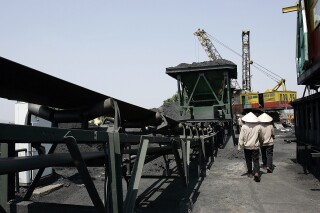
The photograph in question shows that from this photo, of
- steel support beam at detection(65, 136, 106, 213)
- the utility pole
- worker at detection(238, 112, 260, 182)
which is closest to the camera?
steel support beam at detection(65, 136, 106, 213)

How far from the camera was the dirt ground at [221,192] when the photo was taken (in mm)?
5359

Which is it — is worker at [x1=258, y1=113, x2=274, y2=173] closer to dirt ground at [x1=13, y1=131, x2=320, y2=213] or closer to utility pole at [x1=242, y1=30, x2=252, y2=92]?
dirt ground at [x1=13, y1=131, x2=320, y2=213]

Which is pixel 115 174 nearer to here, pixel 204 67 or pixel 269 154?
pixel 269 154

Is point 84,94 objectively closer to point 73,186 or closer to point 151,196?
point 151,196

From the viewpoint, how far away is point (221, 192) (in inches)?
249

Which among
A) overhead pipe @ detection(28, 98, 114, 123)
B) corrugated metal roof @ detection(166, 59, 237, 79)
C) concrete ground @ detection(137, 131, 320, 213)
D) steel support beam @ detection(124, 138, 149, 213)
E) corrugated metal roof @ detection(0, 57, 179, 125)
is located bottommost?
concrete ground @ detection(137, 131, 320, 213)

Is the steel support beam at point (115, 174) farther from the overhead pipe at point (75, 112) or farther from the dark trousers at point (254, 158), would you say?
the dark trousers at point (254, 158)

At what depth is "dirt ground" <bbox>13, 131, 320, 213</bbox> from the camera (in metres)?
5.36

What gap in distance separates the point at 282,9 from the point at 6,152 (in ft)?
31.0

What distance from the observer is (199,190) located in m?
6.58

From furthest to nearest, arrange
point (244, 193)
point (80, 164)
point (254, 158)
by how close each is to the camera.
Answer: point (254, 158) → point (244, 193) → point (80, 164)

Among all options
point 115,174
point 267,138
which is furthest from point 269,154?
point 115,174

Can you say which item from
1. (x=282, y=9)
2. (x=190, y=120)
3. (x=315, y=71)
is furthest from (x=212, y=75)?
(x=315, y=71)

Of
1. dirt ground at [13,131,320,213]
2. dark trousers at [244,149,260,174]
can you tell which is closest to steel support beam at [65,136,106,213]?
dirt ground at [13,131,320,213]
